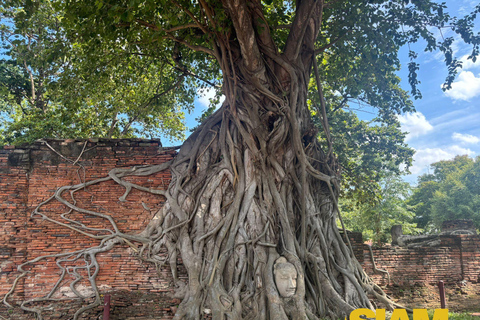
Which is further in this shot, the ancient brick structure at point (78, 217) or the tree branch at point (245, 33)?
the ancient brick structure at point (78, 217)

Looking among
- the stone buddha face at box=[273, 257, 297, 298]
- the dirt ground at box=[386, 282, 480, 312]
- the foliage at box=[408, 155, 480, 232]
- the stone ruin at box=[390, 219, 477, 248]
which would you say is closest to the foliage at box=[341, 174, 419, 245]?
the foliage at box=[408, 155, 480, 232]

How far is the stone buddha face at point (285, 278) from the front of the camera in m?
4.54

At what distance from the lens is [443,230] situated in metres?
8.17

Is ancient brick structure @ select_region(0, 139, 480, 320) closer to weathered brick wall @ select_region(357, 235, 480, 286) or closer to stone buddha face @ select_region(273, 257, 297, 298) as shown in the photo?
stone buddha face @ select_region(273, 257, 297, 298)

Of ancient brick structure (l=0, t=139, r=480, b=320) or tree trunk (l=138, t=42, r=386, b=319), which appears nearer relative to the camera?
tree trunk (l=138, t=42, r=386, b=319)

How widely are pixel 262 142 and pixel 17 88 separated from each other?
9278 millimetres

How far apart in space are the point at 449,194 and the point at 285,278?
15.0 meters

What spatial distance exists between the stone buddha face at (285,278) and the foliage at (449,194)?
14.1 m

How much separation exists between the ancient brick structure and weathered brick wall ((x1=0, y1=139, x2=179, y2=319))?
0.01m

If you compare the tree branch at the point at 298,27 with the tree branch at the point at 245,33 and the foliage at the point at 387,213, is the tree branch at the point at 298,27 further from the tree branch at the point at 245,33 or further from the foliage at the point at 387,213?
the foliage at the point at 387,213

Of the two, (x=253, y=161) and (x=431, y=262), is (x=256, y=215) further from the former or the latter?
(x=431, y=262)

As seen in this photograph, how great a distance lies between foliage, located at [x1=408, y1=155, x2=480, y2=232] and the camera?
1566 centimetres

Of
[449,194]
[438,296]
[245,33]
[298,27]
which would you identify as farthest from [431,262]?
[449,194]

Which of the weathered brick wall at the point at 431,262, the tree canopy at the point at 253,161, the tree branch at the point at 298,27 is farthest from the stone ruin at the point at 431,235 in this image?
the tree branch at the point at 298,27
